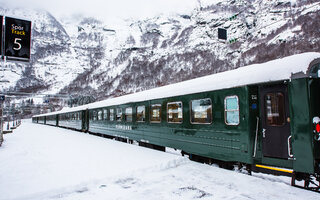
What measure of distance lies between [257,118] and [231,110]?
29.8 inches

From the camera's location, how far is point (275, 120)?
5.70 metres

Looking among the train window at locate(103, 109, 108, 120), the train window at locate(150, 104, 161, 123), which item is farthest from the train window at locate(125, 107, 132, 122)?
the train window at locate(103, 109, 108, 120)

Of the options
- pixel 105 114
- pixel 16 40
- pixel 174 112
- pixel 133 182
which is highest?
pixel 16 40

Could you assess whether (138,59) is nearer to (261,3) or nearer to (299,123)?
(261,3)

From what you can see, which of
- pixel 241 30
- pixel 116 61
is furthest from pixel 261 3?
pixel 116 61

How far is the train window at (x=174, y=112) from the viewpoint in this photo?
8.57 m

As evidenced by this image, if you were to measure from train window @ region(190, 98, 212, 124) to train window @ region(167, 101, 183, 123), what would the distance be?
0.73m

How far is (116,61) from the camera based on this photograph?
185 metres

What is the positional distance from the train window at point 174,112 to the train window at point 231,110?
223 centimetres

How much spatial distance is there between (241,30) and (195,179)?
15583 cm

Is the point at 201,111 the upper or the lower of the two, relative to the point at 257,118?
upper

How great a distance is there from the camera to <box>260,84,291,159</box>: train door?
18.0 ft

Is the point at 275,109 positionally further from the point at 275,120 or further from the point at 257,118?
the point at 257,118

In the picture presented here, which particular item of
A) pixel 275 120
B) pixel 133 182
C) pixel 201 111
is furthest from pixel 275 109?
pixel 133 182
